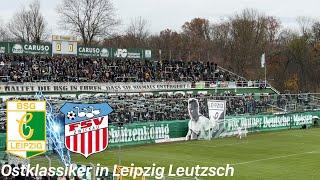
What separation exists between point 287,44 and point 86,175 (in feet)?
284

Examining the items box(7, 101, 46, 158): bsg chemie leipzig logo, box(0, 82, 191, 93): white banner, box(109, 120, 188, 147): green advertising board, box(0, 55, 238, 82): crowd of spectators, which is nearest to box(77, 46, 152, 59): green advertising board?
box(0, 55, 238, 82): crowd of spectators

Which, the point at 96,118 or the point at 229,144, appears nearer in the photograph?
the point at 96,118

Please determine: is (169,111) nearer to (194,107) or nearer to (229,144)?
(194,107)

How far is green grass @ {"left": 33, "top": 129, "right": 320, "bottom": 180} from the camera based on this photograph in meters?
27.5

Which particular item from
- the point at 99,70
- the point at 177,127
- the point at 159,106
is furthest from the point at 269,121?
the point at 99,70

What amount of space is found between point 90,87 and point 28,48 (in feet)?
22.3

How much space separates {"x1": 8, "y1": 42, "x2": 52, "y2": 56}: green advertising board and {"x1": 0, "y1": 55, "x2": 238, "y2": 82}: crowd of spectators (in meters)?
0.48

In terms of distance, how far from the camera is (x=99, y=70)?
57125 millimetres

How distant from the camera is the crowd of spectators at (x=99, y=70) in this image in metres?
50.7

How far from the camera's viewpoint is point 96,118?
37.6ft

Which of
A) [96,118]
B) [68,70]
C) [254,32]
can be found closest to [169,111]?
[68,70]

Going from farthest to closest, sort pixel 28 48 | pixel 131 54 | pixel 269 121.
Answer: pixel 131 54, pixel 28 48, pixel 269 121

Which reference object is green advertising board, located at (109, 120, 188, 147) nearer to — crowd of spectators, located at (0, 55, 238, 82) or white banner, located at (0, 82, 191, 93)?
white banner, located at (0, 82, 191, 93)

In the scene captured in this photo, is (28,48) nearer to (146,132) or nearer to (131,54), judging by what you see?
(131,54)
